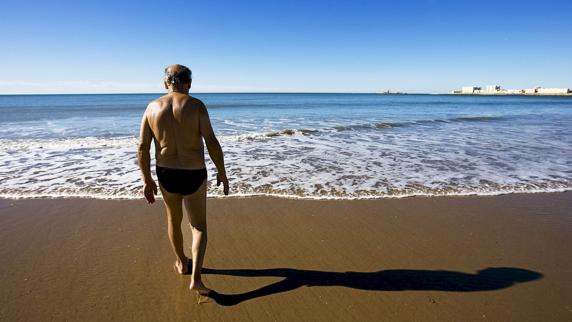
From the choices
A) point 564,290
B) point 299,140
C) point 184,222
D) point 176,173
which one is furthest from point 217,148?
point 299,140

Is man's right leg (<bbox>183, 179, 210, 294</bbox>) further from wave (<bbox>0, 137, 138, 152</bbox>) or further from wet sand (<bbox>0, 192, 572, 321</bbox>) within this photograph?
wave (<bbox>0, 137, 138, 152</bbox>)

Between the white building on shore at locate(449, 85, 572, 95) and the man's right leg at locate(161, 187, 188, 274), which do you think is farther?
the white building on shore at locate(449, 85, 572, 95)

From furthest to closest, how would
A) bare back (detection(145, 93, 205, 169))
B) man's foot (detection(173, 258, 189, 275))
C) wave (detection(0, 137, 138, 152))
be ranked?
wave (detection(0, 137, 138, 152)), man's foot (detection(173, 258, 189, 275)), bare back (detection(145, 93, 205, 169))

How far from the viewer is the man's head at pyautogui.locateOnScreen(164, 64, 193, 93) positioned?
262 cm

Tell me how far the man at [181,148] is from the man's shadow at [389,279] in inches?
18.6

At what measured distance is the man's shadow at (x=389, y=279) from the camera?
9.48 ft

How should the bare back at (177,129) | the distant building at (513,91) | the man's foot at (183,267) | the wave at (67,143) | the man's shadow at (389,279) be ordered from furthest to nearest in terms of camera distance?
the distant building at (513,91) → the wave at (67,143) → the man's foot at (183,267) → the man's shadow at (389,279) → the bare back at (177,129)

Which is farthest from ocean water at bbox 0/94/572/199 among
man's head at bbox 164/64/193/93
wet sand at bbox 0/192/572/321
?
man's head at bbox 164/64/193/93

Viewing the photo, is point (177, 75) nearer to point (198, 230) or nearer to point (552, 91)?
point (198, 230)

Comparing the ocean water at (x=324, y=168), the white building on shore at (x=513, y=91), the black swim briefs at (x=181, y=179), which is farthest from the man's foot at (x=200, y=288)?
the white building on shore at (x=513, y=91)

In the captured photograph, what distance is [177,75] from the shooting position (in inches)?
103

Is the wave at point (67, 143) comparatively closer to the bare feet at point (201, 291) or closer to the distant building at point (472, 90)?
the bare feet at point (201, 291)

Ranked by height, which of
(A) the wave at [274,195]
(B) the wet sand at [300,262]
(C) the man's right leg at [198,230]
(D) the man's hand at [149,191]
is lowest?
(B) the wet sand at [300,262]

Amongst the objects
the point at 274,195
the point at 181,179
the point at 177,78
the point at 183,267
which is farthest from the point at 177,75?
the point at 274,195
